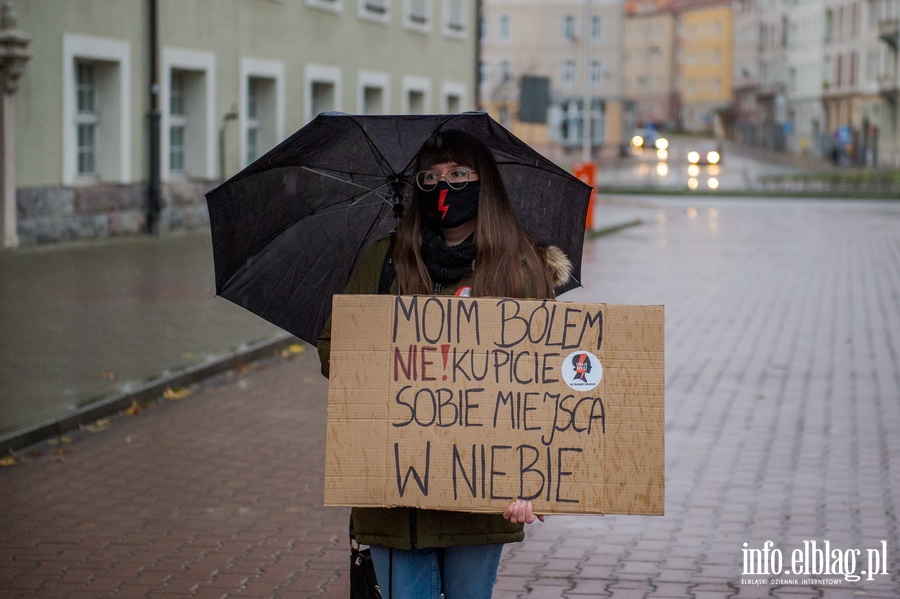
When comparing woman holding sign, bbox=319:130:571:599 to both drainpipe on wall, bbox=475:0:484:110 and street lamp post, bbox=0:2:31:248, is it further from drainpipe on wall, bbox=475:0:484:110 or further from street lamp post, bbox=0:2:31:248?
drainpipe on wall, bbox=475:0:484:110

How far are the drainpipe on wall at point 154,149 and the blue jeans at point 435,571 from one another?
2029 cm

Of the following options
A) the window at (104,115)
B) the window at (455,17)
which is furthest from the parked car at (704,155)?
the window at (104,115)

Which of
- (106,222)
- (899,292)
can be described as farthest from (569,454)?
(106,222)

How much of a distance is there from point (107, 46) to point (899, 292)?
12.2 meters

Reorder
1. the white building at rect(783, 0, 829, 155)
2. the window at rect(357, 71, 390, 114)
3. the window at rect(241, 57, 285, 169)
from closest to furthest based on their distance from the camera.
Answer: the window at rect(241, 57, 285, 169)
the window at rect(357, 71, 390, 114)
the white building at rect(783, 0, 829, 155)

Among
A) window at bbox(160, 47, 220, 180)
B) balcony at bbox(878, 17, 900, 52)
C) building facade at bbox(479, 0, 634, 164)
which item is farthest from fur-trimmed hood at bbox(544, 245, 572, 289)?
building facade at bbox(479, 0, 634, 164)

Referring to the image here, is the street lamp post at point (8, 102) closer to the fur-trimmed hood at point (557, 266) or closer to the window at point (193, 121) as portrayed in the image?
the window at point (193, 121)

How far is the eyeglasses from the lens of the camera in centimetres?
370

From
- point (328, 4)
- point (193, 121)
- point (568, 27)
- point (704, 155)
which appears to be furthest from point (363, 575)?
point (568, 27)

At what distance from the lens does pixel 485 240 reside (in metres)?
3.68

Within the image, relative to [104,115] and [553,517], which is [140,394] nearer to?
[553,517]

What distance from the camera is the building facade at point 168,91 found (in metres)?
20.5

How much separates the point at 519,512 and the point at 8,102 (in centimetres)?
1729

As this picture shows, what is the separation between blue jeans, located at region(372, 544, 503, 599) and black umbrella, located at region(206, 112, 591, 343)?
0.75 metres
